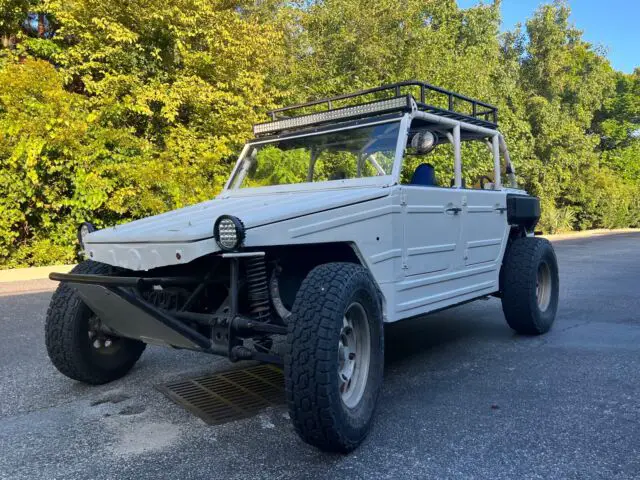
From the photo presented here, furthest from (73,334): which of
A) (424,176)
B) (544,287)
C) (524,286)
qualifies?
(544,287)

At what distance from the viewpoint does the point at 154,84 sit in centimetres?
1342

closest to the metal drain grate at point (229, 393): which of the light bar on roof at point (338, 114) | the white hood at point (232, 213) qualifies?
the white hood at point (232, 213)

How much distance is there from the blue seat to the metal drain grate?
6.40 feet

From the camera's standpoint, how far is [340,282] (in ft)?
10.3

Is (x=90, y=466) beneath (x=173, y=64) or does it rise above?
beneath

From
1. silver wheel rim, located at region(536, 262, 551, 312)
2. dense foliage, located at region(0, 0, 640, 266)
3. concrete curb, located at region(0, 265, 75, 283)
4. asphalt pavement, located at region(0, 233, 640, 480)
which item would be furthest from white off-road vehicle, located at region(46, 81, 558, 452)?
concrete curb, located at region(0, 265, 75, 283)

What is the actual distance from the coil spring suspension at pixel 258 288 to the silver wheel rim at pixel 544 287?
369 centimetres

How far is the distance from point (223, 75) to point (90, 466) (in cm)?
1270

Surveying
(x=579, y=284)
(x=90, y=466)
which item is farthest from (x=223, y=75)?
(x=90, y=466)

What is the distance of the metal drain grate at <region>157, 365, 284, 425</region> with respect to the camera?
147 inches

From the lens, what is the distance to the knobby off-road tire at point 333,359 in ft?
9.45

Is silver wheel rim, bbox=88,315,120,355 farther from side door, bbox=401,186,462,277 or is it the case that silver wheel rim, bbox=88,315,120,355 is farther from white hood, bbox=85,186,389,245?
side door, bbox=401,186,462,277

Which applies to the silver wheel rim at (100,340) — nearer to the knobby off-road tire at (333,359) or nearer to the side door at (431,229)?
the knobby off-road tire at (333,359)

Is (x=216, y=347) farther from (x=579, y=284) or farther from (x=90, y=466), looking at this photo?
(x=579, y=284)
